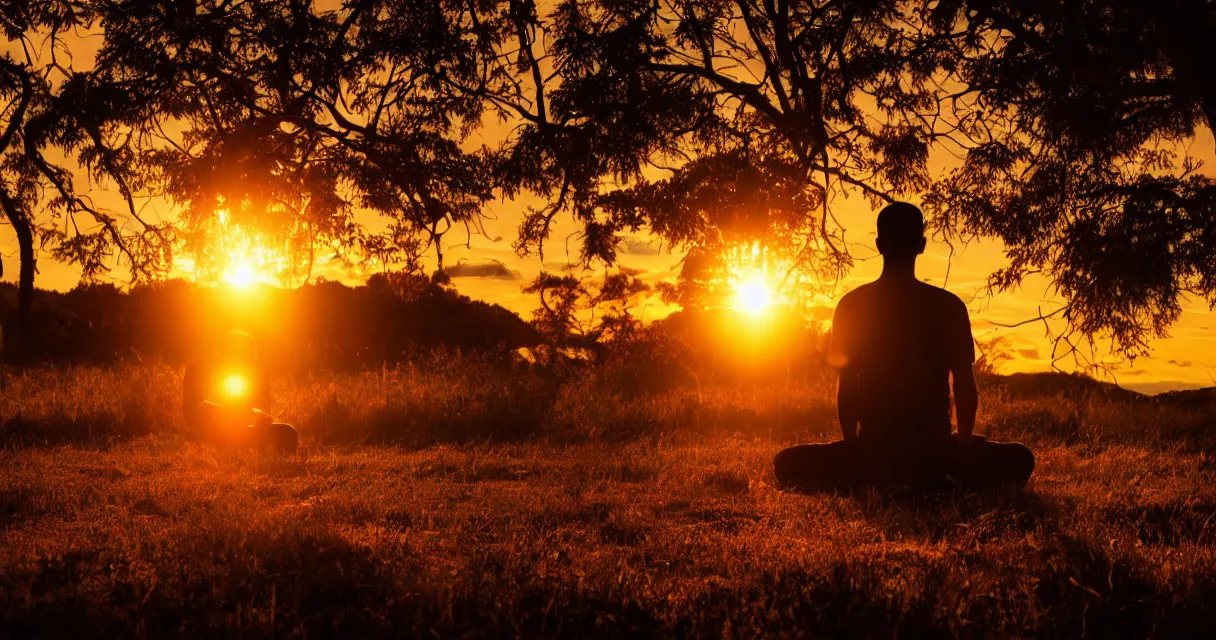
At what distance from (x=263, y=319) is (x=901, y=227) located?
2115cm

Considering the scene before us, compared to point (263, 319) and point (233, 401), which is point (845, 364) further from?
point (263, 319)

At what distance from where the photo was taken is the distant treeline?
23.5m

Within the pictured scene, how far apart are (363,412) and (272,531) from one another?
4997mm

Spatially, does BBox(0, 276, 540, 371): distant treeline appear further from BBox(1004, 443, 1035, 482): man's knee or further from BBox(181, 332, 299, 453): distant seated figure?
BBox(1004, 443, 1035, 482): man's knee

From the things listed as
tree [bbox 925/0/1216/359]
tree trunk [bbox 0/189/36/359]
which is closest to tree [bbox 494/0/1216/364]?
tree [bbox 925/0/1216/359]

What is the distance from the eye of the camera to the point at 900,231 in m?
6.59

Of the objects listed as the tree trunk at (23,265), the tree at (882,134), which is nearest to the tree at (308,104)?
the tree at (882,134)

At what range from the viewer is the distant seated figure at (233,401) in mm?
9086

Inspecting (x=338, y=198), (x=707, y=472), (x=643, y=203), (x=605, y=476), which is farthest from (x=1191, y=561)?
(x=338, y=198)

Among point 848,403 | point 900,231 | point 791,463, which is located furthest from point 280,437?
point 900,231

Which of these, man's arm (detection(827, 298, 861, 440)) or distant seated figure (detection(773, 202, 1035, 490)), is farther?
man's arm (detection(827, 298, 861, 440))

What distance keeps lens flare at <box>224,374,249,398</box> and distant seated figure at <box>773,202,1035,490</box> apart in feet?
17.5

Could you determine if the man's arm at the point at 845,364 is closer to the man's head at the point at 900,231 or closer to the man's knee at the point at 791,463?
the man's knee at the point at 791,463

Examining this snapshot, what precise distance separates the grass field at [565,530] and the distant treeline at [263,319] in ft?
40.7
